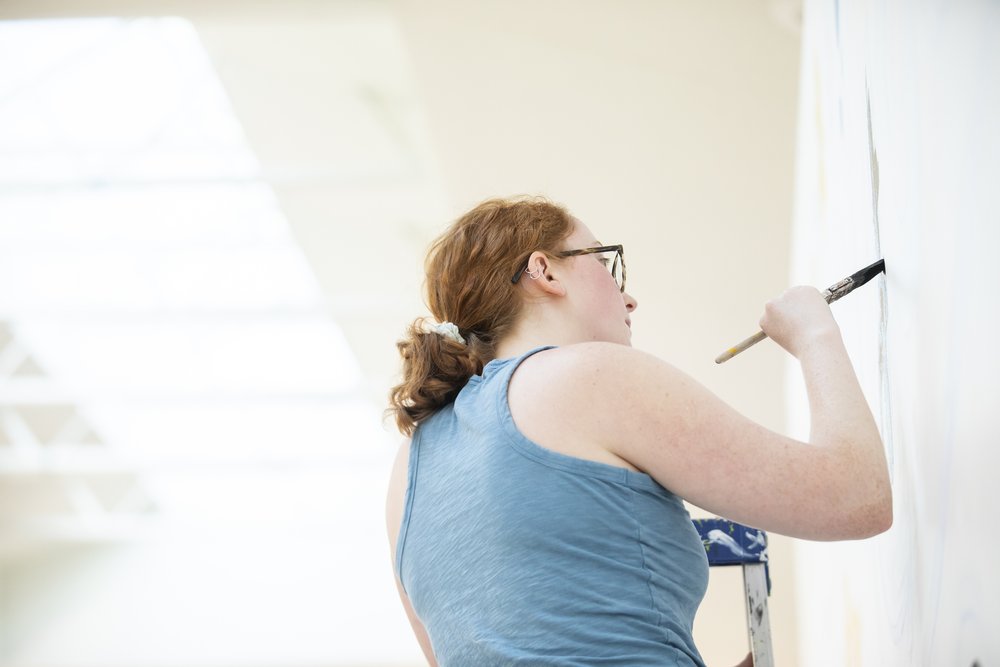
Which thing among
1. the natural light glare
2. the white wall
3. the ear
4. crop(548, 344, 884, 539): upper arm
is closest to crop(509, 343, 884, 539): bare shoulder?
crop(548, 344, 884, 539): upper arm

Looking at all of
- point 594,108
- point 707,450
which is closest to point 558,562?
point 707,450

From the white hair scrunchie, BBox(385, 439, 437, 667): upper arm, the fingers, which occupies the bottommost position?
BBox(385, 439, 437, 667): upper arm

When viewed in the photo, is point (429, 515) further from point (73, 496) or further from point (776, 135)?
point (73, 496)

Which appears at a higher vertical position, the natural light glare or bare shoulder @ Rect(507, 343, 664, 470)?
the natural light glare

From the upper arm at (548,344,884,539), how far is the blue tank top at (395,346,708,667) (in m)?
0.05

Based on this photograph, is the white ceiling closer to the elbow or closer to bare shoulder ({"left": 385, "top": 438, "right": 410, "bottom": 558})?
bare shoulder ({"left": 385, "top": 438, "right": 410, "bottom": 558})

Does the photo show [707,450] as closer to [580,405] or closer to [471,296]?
[580,405]

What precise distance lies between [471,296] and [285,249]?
499cm

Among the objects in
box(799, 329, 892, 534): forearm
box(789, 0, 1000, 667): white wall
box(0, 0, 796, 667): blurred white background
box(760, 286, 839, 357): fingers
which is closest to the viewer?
box(789, 0, 1000, 667): white wall

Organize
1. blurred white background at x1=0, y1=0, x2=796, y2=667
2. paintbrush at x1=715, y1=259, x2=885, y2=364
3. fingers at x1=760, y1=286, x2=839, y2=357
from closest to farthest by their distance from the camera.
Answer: fingers at x1=760, y1=286, x2=839, y2=357 < paintbrush at x1=715, y1=259, x2=885, y2=364 < blurred white background at x1=0, y1=0, x2=796, y2=667

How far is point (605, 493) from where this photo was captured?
3.31 feet

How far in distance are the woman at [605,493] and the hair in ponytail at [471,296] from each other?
0.07 m

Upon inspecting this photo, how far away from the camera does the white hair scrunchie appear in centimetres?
129

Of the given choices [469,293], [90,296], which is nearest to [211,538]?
[90,296]
